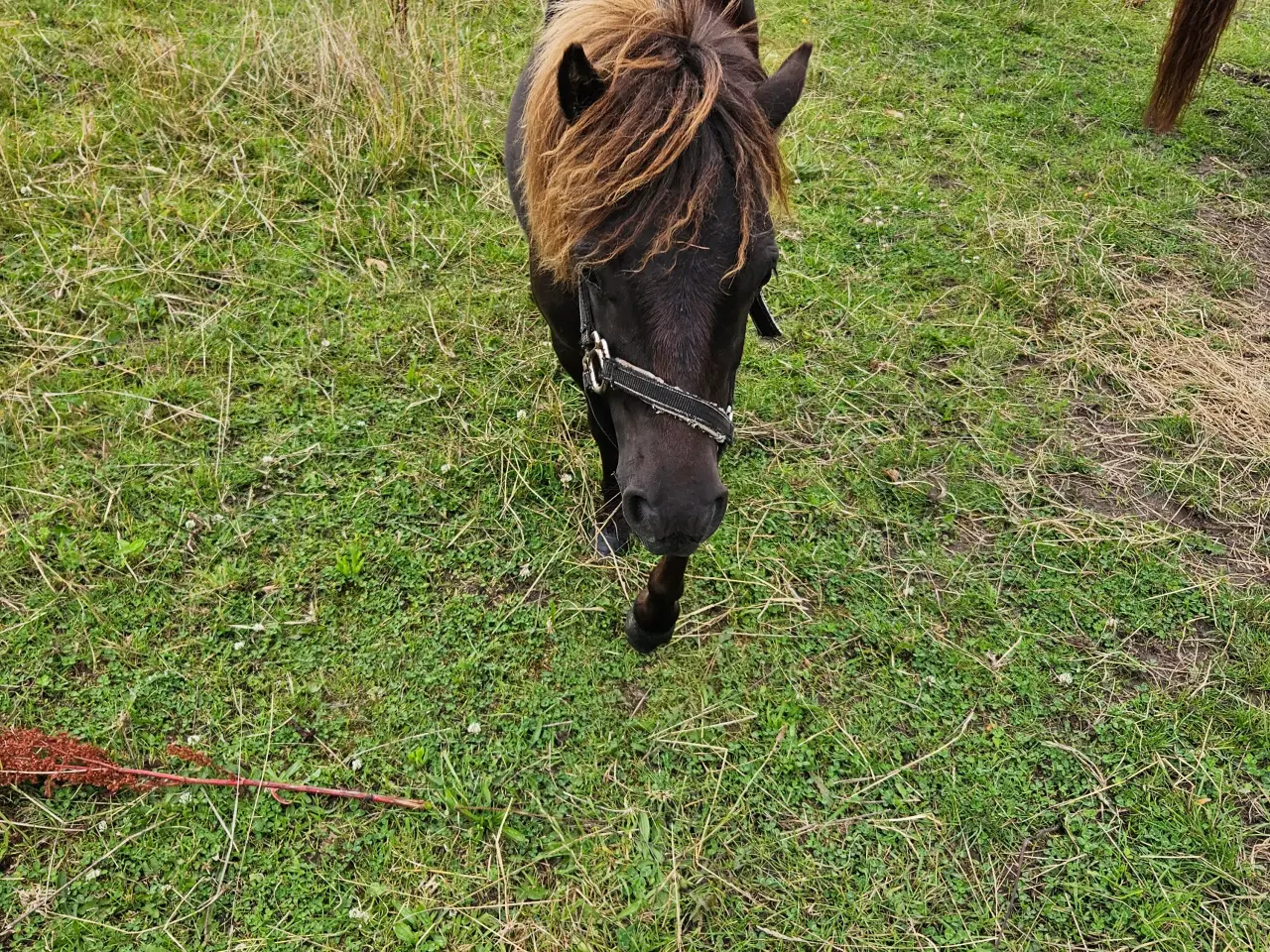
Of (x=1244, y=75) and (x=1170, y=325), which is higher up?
(x=1244, y=75)

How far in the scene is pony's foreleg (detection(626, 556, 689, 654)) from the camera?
249 centimetres

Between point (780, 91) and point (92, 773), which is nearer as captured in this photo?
point (780, 91)

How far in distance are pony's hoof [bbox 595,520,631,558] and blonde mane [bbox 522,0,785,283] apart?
4.58ft

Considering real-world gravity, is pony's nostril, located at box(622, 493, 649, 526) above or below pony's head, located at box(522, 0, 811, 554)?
below

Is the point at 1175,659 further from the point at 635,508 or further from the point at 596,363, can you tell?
the point at 596,363

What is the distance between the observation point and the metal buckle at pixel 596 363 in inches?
75.4

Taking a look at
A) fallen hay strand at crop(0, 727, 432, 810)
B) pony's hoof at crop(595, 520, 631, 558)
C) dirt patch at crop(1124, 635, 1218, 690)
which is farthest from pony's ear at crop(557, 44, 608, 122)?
dirt patch at crop(1124, 635, 1218, 690)

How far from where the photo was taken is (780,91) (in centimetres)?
200

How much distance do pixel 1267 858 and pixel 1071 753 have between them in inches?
24.4

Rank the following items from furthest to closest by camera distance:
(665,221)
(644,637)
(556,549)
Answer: (556,549) < (644,637) < (665,221)

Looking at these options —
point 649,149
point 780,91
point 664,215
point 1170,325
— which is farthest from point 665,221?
point 1170,325

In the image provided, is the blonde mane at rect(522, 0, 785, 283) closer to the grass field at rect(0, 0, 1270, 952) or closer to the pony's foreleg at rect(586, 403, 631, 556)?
the pony's foreleg at rect(586, 403, 631, 556)

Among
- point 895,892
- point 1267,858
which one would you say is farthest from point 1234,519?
point 895,892

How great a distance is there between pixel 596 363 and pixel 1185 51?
6162mm
